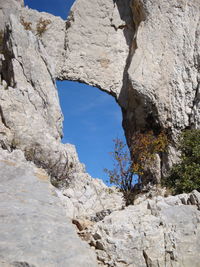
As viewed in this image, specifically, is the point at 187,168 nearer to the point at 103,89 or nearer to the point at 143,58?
the point at 143,58

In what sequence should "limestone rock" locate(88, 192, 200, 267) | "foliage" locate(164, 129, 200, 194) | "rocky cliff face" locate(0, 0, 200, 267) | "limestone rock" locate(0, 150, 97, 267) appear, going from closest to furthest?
"limestone rock" locate(0, 150, 97, 267)
"rocky cliff face" locate(0, 0, 200, 267)
"limestone rock" locate(88, 192, 200, 267)
"foliage" locate(164, 129, 200, 194)

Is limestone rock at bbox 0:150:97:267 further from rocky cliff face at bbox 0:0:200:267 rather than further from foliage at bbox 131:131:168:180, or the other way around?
foliage at bbox 131:131:168:180

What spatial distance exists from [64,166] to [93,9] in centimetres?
1185

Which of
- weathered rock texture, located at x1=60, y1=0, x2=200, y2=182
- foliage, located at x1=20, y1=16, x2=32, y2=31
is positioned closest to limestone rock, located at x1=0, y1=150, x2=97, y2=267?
weathered rock texture, located at x1=60, y1=0, x2=200, y2=182

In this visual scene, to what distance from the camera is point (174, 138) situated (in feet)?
57.8

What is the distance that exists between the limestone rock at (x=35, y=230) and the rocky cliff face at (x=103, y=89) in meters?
0.02

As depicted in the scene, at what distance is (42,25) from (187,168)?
512 inches

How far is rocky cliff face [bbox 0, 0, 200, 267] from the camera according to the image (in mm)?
6273

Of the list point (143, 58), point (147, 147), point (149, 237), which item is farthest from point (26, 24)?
point (149, 237)

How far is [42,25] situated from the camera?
70.8 ft

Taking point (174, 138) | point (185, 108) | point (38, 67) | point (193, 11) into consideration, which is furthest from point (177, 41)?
point (38, 67)

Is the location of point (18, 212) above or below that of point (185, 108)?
below

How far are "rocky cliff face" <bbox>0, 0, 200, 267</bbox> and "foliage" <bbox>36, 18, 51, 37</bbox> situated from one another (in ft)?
0.20

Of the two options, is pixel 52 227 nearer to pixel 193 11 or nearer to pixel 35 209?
pixel 35 209
